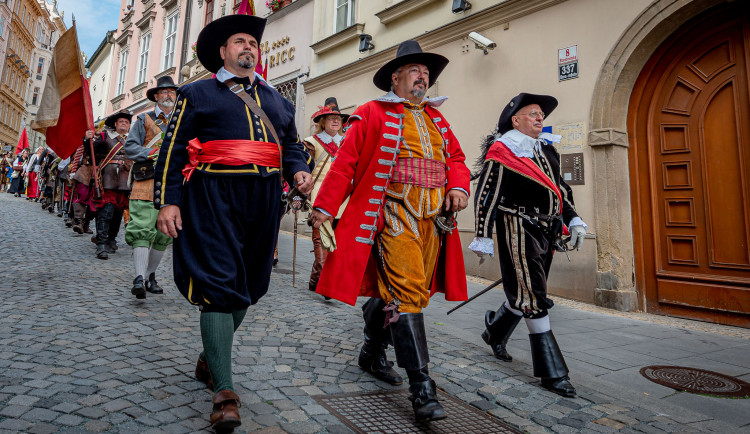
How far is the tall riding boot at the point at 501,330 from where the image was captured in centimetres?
339

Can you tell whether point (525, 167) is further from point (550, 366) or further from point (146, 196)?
point (146, 196)

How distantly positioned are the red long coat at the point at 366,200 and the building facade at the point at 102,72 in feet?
99.6

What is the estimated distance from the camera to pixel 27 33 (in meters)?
52.7

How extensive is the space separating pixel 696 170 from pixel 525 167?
3.38 metres

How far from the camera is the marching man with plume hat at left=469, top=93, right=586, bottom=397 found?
302 centimetres

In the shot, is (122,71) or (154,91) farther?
(122,71)

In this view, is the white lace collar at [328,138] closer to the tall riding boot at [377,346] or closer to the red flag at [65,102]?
the red flag at [65,102]

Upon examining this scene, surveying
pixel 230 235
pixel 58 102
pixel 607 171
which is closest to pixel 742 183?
pixel 607 171

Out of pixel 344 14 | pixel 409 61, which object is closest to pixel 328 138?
pixel 409 61

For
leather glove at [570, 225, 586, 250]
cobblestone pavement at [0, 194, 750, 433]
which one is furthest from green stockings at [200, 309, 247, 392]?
leather glove at [570, 225, 586, 250]

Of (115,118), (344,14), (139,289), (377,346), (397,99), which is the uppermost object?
(344,14)

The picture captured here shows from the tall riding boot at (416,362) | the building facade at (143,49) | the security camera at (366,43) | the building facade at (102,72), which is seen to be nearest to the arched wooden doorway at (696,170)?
the tall riding boot at (416,362)

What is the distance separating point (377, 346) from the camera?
286 centimetres

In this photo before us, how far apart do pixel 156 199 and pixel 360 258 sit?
107cm
